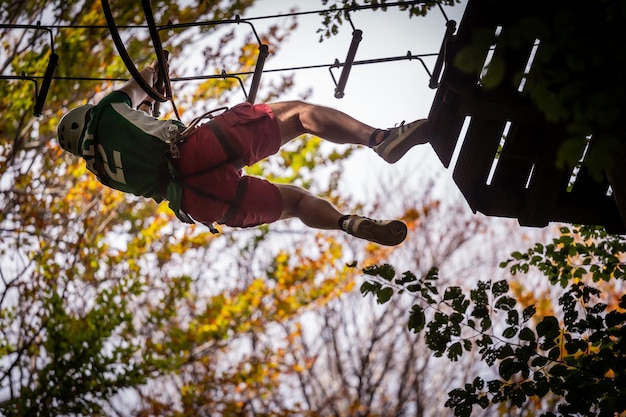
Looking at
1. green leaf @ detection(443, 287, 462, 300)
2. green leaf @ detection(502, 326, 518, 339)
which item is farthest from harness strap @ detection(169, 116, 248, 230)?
green leaf @ detection(502, 326, 518, 339)

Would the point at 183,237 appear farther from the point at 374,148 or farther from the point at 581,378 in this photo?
the point at 581,378

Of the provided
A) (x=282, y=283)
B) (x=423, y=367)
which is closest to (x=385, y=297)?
(x=282, y=283)

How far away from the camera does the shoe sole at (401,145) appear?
3062 mm

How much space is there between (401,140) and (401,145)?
2cm

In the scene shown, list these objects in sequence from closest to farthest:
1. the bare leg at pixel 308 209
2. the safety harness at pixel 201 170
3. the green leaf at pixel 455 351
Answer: the green leaf at pixel 455 351 < the safety harness at pixel 201 170 < the bare leg at pixel 308 209

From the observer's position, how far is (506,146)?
125 inches

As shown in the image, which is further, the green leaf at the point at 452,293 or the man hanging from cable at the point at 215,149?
the man hanging from cable at the point at 215,149

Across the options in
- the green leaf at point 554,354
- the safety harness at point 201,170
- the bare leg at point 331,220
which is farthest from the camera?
the safety harness at point 201,170

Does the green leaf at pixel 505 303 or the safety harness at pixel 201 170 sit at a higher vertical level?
the safety harness at pixel 201 170

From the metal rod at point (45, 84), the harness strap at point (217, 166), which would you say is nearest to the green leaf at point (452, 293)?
the harness strap at point (217, 166)

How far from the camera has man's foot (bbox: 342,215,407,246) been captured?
118 inches

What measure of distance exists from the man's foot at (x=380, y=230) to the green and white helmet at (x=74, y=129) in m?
1.57

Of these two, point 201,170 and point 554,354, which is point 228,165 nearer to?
point 201,170

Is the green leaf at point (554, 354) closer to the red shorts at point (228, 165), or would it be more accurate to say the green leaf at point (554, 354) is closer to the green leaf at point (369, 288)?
the green leaf at point (369, 288)
